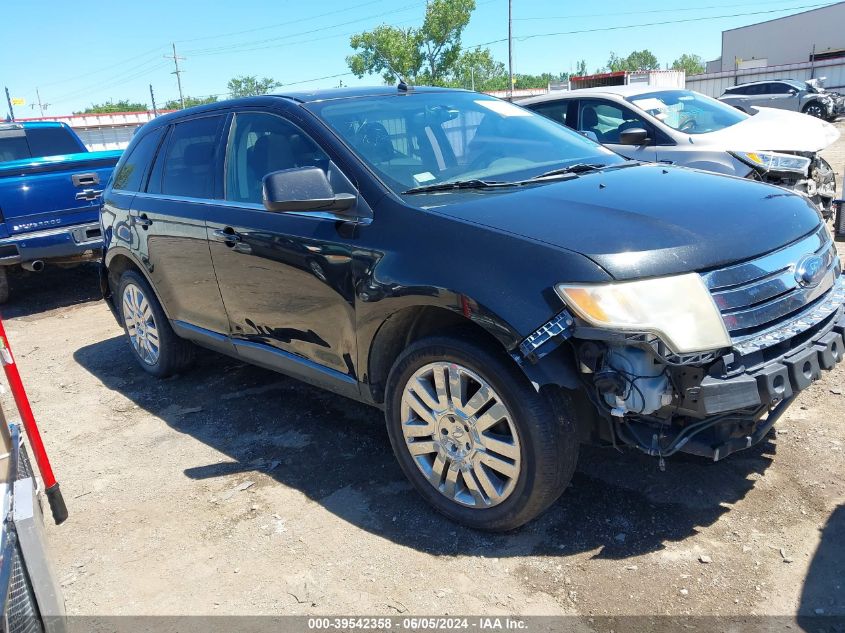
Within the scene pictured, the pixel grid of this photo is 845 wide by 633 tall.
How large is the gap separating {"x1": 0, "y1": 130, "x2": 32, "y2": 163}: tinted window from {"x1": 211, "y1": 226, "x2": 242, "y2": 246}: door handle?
6.76 meters

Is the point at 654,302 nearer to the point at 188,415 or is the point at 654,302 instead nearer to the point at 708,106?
the point at 188,415

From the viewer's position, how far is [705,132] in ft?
24.4

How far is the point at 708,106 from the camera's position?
8.14m

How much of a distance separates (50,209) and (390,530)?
20.0ft

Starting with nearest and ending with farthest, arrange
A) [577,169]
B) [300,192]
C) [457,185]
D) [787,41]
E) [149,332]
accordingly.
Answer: [300,192] → [457,185] → [577,169] → [149,332] → [787,41]

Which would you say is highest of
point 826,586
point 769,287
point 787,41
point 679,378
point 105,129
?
point 787,41

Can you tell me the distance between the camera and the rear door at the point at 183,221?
163 inches

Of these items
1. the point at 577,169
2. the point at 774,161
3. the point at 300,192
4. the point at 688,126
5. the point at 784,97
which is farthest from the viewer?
the point at 784,97

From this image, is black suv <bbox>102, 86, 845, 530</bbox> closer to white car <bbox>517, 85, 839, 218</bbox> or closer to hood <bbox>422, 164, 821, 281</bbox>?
hood <bbox>422, 164, 821, 281</bbox>

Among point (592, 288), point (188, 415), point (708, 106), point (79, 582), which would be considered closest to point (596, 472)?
point (592, 288)

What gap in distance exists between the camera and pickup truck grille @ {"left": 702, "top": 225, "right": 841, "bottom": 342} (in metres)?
2.49

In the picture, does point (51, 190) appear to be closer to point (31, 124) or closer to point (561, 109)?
point (31, 124)

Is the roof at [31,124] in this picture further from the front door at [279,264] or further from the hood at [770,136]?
the hood at [770,136]

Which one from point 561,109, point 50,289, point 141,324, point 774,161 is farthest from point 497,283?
point 50,289
